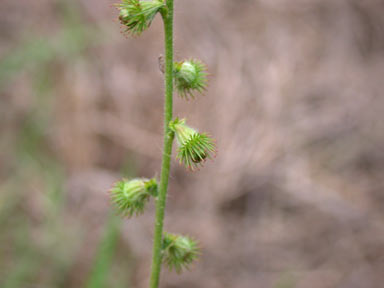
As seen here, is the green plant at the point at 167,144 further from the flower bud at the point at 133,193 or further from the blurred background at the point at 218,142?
the blurred background at the point at 218,142

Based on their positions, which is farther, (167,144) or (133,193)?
(133,193)

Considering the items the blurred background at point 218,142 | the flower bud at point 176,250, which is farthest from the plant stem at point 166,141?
the blurred background at point 218,142

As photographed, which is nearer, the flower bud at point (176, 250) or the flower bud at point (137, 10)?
the flower bud at point (137, 10)

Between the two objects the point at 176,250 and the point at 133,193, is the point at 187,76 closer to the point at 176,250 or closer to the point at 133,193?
the point at 133,193

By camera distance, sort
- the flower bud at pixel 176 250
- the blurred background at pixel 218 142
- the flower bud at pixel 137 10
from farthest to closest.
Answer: the blurred background at pixel 218 142, the flower bud at pixel 176 250, the flower bud at pixel 137 10

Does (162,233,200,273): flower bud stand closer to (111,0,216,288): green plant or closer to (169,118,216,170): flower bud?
(111,0,216,288): green plant

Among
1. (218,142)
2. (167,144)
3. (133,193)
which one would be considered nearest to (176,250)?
(133,193)

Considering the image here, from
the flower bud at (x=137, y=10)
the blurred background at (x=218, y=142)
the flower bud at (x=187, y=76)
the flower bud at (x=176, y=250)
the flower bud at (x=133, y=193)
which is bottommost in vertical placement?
the flower bud at (x=176, y=250)
